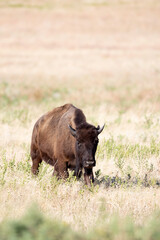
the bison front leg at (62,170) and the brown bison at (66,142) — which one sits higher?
the brown bison at (66,142)

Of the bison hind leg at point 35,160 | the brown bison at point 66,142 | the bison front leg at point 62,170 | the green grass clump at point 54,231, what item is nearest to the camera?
the green grass clump at point 54,231

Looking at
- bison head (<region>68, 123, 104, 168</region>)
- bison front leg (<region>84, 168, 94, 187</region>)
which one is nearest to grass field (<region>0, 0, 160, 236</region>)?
bison front leg (<region>84, 168, 94, 187</region>)

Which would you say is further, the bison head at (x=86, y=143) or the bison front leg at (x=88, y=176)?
the bison front leg at (x=88, y=176)

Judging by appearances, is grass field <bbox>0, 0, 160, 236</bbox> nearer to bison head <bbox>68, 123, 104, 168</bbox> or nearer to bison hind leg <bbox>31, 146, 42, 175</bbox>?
bison hind leg <bbox>31, 146, 42, 175</bbox>

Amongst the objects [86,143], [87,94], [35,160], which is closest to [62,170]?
[86,143]

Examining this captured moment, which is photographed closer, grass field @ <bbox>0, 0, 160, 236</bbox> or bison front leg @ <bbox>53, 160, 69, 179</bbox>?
grass field @ <bbox>0, 0, 160, 236</bbox>

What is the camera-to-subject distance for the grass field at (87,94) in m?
7.42

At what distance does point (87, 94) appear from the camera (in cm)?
2455

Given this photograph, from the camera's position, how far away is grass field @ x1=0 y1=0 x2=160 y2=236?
742cm

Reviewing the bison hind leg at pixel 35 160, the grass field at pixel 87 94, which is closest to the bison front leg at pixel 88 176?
the grass field at pixel 87 94

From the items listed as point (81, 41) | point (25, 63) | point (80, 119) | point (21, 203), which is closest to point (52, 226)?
point (21, 203)

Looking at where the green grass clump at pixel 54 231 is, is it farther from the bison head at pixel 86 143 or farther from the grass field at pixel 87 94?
the bison head at pixel 86 143

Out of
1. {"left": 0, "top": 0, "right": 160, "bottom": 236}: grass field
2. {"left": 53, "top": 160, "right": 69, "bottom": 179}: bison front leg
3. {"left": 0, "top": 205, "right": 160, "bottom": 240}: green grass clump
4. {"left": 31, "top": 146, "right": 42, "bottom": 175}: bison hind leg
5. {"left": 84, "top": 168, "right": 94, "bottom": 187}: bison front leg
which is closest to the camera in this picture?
{"left": 0, "top": 205, "right": 160, "bottom": 240}: green grass clump

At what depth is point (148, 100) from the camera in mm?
22797
